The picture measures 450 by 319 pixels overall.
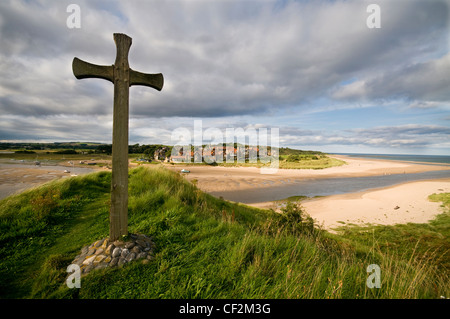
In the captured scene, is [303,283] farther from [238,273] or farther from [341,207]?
[341,207]

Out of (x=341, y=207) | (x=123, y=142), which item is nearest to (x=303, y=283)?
(x=123, y=142)

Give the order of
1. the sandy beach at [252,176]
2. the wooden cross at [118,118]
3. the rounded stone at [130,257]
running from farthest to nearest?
the sandy beach at [252,176] < the wooden cross at [118,118] < the rounded stone at [130,257]

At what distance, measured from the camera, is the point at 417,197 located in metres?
20.8

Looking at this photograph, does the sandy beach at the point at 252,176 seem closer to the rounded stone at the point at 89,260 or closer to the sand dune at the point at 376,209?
the sand dune at the point at 376,209

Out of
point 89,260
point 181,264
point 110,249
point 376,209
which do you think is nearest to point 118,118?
point 110,249

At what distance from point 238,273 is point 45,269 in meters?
3.12

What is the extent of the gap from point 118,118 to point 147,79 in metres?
1.13

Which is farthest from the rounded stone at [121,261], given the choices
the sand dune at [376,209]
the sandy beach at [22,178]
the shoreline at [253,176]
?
the shoreline at [253,176]

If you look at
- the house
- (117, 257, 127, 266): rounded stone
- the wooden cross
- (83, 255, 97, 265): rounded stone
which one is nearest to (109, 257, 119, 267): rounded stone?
(117, 257, 127, 266): rounded stone

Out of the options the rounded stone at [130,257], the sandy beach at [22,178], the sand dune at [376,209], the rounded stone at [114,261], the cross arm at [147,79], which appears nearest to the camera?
the rounded stone at [114,261]

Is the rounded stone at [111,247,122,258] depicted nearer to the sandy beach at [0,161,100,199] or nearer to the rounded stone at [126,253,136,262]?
the rounded stone at [126,253,136,262]

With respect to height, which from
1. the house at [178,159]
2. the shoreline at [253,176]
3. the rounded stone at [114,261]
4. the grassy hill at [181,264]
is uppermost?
the house at [178,159]

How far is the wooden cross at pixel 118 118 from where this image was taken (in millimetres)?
3379

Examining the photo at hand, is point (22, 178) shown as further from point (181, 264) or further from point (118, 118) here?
point (181, 264)
